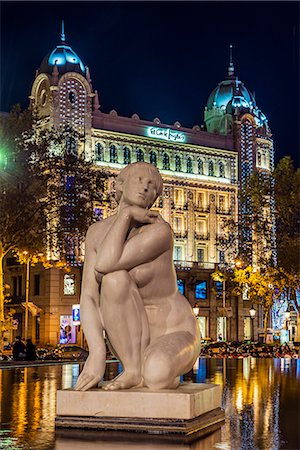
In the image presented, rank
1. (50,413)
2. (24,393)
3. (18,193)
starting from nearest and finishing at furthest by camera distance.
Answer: (50,413) → (24,393) → (18,193)

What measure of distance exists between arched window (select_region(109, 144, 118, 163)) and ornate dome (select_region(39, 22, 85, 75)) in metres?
5.96

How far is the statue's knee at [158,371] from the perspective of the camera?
587 cm

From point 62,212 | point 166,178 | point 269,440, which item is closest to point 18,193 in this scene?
point 62,212

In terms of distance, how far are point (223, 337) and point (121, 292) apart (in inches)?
2236

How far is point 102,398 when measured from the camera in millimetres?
5781

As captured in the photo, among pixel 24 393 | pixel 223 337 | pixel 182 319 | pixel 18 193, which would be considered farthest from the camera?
pixel 223 337

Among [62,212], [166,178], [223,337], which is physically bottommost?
[223,337]

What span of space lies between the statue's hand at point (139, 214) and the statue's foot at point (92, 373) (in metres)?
1.10

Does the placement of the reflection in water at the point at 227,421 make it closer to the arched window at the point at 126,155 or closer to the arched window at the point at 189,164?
the arched window at the point at 126,155

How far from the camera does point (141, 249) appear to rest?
612 centimetres

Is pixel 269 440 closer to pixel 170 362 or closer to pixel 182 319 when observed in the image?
pixel 170 362

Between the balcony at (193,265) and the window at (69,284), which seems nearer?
the window at (69,284)

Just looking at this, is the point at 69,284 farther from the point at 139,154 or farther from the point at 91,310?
the point at 91,310

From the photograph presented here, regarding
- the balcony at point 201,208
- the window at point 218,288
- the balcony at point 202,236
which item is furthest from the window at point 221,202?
the window at point 218,288
